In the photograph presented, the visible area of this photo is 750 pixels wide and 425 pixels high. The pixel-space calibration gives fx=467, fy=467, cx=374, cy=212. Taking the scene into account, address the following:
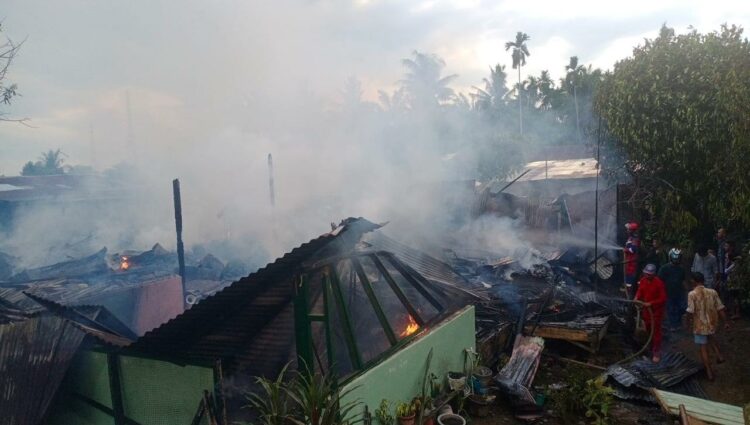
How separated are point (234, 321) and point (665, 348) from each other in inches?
311

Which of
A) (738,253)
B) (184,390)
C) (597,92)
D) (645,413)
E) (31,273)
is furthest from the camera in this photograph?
(31,273)

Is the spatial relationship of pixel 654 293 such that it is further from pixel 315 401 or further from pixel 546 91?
pixel 546 91

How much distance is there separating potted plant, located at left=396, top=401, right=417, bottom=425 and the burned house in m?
0.12

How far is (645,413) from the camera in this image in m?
6.30

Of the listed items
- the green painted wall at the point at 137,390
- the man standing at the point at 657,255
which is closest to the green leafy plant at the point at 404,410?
the green painted wall at the point at 137,390

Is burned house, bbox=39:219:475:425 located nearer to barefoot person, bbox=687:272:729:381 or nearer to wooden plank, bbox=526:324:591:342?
wooden plank, bbox=526:324:591:342

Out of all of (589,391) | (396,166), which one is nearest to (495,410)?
(589,391)

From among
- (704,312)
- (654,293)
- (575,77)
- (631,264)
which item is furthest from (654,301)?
(575,77)

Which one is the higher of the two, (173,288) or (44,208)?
(44,208)

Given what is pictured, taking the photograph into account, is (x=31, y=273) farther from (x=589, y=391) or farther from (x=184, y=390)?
(x=589, y=391)

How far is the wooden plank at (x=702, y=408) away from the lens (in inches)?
221

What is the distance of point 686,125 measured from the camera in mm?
10969

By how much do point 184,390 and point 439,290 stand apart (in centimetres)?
350

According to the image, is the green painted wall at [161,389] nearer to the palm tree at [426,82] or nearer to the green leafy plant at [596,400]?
the green leafy plant at [596,400]
